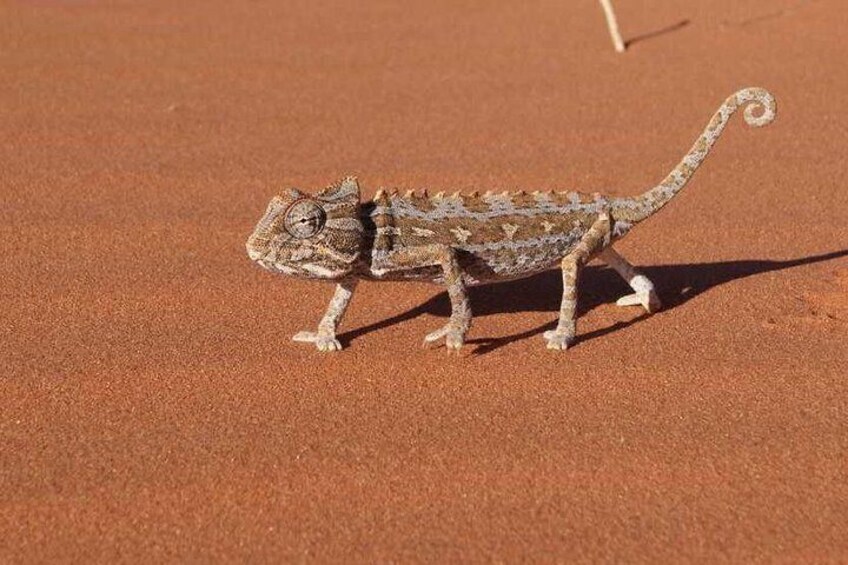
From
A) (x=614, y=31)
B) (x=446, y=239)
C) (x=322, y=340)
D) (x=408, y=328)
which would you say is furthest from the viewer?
(x=614, y=31)

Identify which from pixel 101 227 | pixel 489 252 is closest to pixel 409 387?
pixel 489 252

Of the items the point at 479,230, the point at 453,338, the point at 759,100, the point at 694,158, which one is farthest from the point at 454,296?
the point at 759,100

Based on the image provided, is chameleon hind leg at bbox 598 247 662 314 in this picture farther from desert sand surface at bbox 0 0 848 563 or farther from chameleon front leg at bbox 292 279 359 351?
chameleon front leg at bbox 292 279 359 351

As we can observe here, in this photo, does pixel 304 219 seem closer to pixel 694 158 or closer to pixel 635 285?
pixel 635 285

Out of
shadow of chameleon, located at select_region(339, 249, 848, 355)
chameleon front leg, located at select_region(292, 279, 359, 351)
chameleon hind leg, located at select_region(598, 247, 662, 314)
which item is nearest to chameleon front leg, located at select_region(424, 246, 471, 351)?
shadow of chameleon, located at select_region(339, 249, 848, 355)

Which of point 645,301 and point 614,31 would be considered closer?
point 645,301

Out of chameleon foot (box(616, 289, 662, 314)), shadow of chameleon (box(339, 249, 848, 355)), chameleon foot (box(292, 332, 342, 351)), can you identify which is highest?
chameleon foot (box(292, 332, 342, 351))
